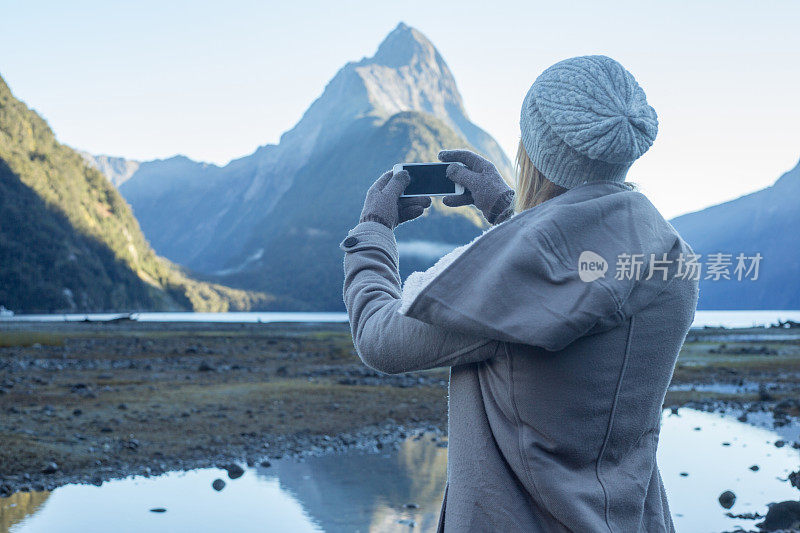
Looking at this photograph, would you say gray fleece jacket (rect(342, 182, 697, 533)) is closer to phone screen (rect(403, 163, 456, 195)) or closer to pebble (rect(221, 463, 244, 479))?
phone screen (rect(403, 163, 456, 195))

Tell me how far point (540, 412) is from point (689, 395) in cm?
2105

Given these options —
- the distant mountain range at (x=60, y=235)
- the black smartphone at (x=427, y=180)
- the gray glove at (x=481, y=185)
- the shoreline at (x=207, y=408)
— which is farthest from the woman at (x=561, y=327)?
the distant mountain range at (x=60, y=235)

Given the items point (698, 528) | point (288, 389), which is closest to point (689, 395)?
point (288, 389)

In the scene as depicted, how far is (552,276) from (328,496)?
869 cm

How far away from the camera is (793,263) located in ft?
595

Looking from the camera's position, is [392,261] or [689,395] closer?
[392,261]

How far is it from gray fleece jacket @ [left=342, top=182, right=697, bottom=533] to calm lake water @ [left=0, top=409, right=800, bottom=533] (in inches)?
272

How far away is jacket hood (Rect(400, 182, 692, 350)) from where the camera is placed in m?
1.27

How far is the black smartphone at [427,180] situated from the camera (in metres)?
1.92

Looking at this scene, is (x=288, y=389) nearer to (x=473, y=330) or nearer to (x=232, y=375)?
(x=232, y=375)

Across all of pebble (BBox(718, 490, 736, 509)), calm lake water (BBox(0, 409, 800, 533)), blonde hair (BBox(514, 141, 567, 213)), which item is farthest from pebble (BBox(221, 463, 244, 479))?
blonde hair (BBox(514, 141, 567, 213))

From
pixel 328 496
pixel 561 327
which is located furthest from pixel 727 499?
pixel 561 327

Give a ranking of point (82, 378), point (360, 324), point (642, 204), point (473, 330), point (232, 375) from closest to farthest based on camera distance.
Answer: point (473, 330), point (642, 204), point (360, 324), point (82, 378), point (232, 375)

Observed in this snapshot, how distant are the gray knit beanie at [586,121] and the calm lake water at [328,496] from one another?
7094 millimetres
